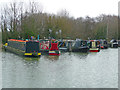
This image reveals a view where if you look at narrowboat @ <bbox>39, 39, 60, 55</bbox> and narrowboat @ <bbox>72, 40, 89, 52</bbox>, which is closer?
narrowboat @ <bbox>39, 39, 60, 55</bbox>

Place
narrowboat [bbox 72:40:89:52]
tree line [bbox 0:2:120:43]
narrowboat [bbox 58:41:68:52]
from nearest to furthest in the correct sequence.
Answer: narrowboat [bbox 72:40:89:52]
narrowboat [bbox 58:41:68:52]
tree line [bbox 0:2:120:43]

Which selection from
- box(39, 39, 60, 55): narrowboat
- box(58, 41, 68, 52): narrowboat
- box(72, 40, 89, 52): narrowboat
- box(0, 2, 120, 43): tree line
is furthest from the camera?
box(0, 2, 120, 43): tree line

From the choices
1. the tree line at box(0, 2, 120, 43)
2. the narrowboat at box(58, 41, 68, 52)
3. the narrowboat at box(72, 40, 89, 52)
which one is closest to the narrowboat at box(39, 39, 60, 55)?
the narrowboat at box(58, 41, 68, 52)

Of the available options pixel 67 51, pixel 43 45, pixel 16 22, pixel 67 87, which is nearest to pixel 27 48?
pixel 43 45

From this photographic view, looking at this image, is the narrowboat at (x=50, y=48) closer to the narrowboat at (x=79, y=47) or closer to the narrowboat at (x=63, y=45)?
the narrowboat at (x=63, y=45)

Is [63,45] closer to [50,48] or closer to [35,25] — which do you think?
[50,48]

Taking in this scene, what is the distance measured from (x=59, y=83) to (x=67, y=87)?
77 centimetres

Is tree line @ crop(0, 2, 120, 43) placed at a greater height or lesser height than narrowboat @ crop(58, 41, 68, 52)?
greater

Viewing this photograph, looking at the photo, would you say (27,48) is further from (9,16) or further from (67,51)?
(9,16)

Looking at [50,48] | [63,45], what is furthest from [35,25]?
[50,48]

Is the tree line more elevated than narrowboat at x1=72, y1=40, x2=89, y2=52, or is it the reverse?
the tree line

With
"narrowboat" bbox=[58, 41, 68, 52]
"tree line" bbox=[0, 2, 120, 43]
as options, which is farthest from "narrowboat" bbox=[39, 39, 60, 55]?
"tree line" bbox=[0, 2, 120, 43]

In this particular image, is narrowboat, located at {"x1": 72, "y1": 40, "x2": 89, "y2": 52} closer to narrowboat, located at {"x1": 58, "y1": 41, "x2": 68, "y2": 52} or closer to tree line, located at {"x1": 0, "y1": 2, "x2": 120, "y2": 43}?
narrowboat, located at {"x1": 58, "y1": 41, "x2": 68, "y2": 52}

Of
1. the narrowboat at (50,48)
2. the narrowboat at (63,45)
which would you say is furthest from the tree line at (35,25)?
the narrowboat at (50,48)
